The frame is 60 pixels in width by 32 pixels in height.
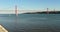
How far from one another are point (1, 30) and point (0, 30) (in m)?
0.13

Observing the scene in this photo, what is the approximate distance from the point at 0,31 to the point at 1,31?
89 mm

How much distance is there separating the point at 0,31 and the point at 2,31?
182 mm

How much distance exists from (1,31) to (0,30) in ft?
0.95

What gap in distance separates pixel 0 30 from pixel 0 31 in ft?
0.96

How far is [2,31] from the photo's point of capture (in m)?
17.3

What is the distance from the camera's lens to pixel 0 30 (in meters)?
17.5

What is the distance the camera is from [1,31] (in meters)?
17.2

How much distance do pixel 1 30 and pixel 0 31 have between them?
396mm

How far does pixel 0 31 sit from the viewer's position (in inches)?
678

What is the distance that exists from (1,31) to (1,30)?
368mm

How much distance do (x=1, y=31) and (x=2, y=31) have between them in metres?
0.09
